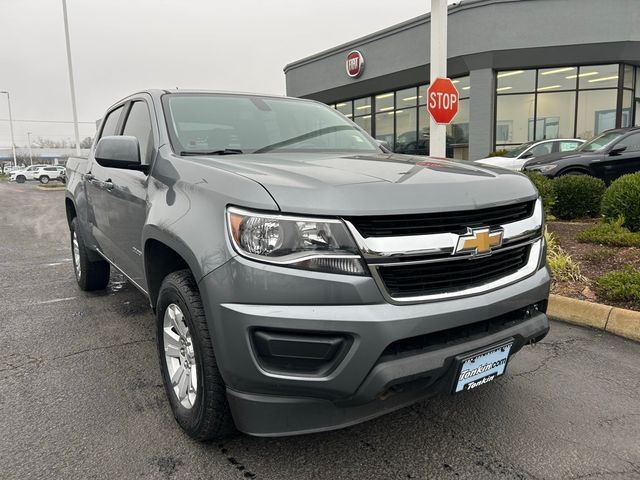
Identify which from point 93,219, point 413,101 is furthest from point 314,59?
point 93,219

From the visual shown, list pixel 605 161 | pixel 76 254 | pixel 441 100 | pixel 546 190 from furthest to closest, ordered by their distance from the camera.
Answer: pixel 605 161
pixel 441 100
pixel 546 190
pixel 76 254

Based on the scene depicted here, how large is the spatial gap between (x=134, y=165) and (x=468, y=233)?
6.38 feet

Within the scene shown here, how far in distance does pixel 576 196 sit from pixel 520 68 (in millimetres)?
12707

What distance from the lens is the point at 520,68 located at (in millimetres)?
18562

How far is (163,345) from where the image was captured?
106 inches

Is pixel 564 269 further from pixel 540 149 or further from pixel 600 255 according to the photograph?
pixel 540 149

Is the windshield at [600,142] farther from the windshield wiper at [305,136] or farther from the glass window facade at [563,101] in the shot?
the glass window facade at [563,101]

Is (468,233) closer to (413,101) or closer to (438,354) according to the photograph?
(438,354)

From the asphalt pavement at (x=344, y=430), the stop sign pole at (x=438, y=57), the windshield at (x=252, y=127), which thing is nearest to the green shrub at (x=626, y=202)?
the stop sign pole at (x=438, y=57)

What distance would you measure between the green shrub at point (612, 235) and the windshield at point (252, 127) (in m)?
3.44

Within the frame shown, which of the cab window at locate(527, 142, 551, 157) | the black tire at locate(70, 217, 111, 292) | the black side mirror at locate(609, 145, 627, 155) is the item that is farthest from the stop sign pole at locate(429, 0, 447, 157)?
the cab window at locate(527, 142, 551, 157)

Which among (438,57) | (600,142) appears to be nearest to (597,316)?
Result: (438,57)

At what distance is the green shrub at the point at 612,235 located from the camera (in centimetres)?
559

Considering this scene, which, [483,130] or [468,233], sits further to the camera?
[483,130]
